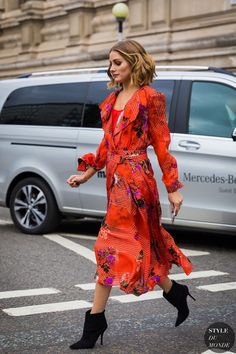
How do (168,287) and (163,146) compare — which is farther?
(168,287)

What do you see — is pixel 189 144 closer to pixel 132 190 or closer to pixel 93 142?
pixel 93 142

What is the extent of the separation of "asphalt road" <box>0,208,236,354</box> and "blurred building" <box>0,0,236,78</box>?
292 inches

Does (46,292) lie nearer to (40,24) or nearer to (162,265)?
(162,265)

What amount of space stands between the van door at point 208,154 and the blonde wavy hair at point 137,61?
3.17 metres

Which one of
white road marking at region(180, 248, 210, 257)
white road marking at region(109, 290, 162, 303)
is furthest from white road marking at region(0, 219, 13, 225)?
white road marking at region(109, 290, 162, 303)

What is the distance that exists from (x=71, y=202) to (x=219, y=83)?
2183 mm

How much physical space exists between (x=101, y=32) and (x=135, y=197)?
17.4 meters

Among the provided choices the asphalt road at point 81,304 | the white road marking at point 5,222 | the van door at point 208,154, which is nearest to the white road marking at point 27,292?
the asphalt road at point 81,304

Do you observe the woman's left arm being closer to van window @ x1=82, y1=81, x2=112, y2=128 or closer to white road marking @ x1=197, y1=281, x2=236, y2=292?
white road marking @ x1=197, y1=281, x2=236, y2=292

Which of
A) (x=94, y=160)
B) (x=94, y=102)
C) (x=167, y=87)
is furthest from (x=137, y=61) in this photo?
(x=94, y=102)

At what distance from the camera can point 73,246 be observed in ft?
27.1

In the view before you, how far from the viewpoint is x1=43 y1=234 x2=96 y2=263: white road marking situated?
25.3 ft

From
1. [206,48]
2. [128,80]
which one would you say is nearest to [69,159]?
[128,80]

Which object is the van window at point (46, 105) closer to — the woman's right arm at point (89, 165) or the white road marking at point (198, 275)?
the white road marking at point (198, 275)
